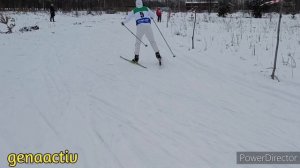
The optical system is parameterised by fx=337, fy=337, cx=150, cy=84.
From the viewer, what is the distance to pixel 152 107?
6.41 metres

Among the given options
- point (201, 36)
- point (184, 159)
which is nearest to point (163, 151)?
point (184, 159)

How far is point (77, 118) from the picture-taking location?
5871mm

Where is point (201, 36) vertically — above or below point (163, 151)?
above

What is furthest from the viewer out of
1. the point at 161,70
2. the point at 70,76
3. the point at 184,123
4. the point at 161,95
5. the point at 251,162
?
the point at 161,70

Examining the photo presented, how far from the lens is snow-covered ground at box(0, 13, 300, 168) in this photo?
15.5 ft

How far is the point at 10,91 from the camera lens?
297 inches

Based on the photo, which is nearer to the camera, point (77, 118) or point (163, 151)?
point (163, 151)

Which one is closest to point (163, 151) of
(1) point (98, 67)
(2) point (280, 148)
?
(2) point (280, 148)

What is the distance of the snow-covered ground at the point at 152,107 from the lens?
15.5 ft

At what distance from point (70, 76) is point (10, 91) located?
1.69 metres

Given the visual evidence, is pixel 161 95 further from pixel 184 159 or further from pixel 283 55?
pixel 283 55

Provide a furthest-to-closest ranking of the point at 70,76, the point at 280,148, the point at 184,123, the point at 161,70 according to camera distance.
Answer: the point at 161,70 → the point at 70,76 → the point at 184,123 → the point at 280,148

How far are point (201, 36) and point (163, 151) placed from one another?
37.8 feet

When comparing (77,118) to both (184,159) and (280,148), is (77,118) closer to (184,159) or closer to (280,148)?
(184,159)
